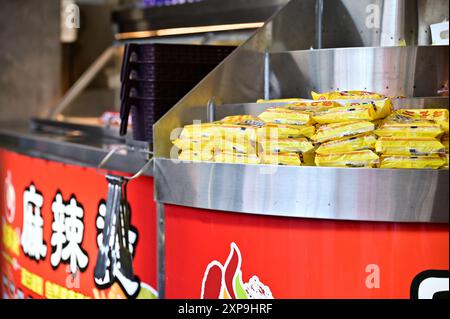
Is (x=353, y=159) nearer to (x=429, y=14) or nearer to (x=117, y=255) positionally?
(x=429, y=14)

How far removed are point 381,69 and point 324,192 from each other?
2.09 ft

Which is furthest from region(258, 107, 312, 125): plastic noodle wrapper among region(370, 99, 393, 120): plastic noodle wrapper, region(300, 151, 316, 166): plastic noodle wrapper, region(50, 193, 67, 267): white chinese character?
region(50, 193, 67, 267): white chinese character

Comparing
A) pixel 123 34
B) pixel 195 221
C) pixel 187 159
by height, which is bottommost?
pixel 195 221

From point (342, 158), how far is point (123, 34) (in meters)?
3.39

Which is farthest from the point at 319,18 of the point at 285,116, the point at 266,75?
the point at 285,116

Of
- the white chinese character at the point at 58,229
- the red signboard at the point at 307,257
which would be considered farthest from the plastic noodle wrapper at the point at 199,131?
the white chinese character at the point at 58,229

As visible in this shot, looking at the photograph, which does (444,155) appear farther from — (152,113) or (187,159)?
(152,113)

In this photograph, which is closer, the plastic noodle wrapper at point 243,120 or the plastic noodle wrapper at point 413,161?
the plastic noodle wrapper at point 413,161

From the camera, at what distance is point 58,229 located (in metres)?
3.79

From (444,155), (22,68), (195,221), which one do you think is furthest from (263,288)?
(22,68)

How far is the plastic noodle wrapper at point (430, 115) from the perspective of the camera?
8.01 feet

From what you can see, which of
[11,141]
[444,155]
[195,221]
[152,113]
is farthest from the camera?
[11,141]

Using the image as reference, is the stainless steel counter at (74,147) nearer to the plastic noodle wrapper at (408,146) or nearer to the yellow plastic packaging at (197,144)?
the yellow plastic packaging at (197,144)

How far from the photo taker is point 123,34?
557 centimetres
